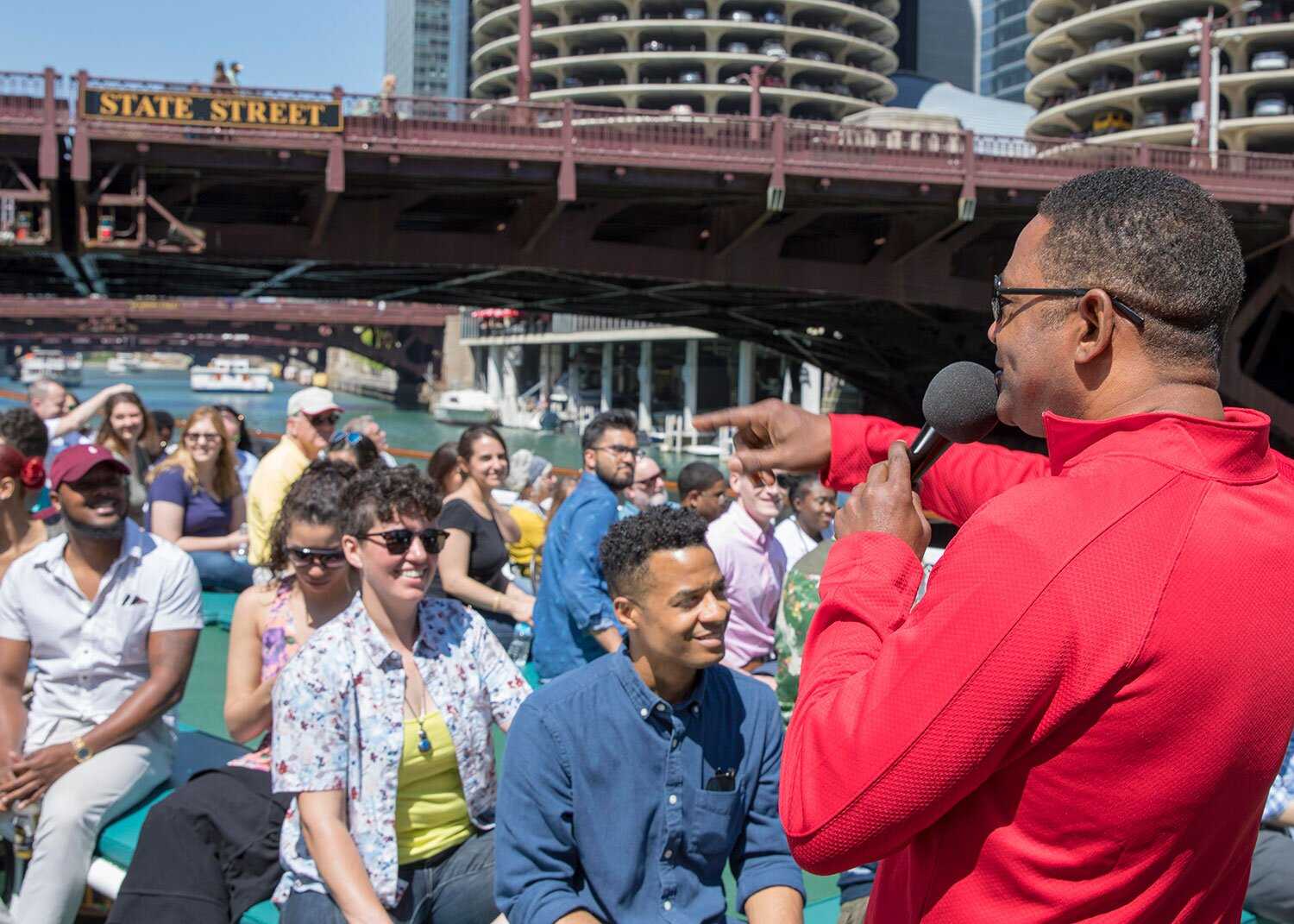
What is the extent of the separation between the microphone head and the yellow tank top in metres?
2.22

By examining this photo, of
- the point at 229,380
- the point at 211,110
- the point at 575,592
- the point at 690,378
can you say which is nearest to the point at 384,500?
the point at 575,592

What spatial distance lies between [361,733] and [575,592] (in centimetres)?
184

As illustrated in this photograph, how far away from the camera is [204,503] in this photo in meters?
8.12

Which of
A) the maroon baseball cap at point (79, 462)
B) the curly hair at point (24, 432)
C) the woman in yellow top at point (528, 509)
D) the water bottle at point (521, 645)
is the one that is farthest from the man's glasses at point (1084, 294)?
the woman in yellow top at point (528, 509)

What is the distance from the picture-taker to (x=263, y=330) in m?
69.3

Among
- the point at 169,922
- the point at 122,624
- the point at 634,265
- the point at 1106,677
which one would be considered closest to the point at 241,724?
the point at 122,624

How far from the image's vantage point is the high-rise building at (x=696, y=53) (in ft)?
219

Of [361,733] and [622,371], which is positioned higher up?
[622,371]

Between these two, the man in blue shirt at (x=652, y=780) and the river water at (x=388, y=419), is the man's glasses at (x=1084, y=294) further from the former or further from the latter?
the river water at (x=388, y=419)

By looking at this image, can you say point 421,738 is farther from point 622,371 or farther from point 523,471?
point 622,371

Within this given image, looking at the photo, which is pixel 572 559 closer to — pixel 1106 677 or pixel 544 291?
pixel 1106 677

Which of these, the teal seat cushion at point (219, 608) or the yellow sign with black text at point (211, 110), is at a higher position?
the yellow sign with black text at point (211, 110)

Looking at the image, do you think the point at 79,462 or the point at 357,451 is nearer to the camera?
the point at 79,462

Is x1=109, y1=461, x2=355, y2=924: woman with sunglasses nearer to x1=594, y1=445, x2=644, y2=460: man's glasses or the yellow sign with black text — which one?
x1=594, y1=445, x2=644, y2=460: man's glasses
